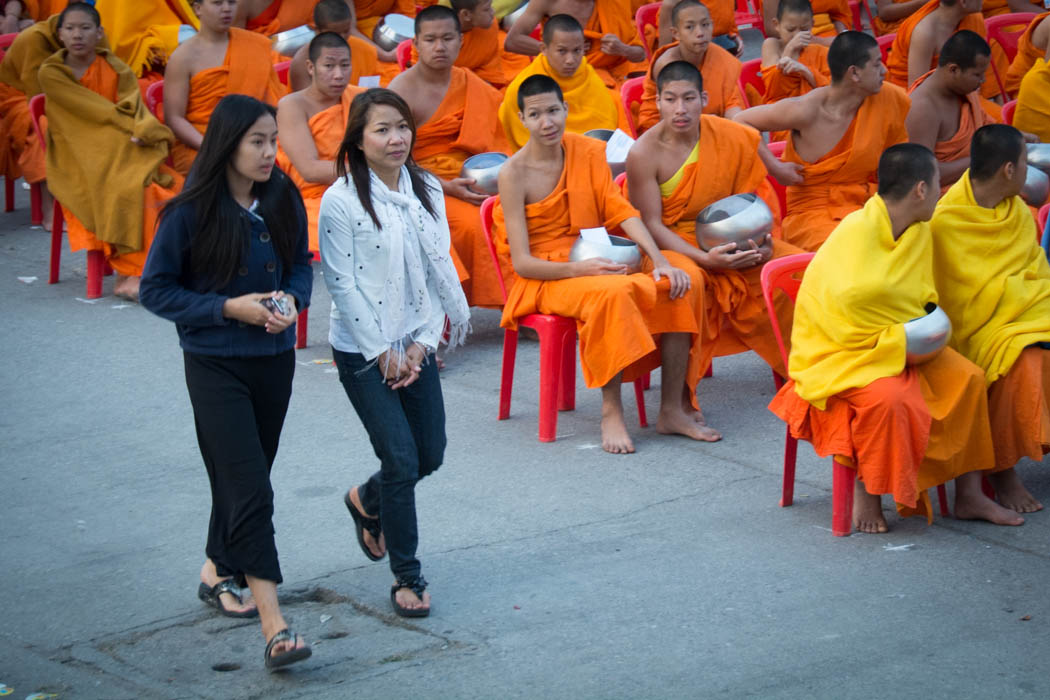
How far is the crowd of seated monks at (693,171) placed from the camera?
4.60m

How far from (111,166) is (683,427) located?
3.76 meters

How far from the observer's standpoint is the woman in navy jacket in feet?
11.8

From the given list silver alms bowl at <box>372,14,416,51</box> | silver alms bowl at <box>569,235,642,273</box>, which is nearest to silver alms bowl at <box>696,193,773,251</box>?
silver alms bowl at <box>569,235,642,273</box>

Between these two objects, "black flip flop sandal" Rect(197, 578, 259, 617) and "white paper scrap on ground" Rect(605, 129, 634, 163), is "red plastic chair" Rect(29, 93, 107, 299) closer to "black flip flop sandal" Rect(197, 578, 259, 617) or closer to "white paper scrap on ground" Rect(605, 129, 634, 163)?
"white paper scrap on ground" Rect(605, 129, 634, 163)

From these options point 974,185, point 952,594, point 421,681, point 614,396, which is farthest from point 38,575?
point 974,185

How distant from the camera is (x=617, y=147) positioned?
23.2 ft

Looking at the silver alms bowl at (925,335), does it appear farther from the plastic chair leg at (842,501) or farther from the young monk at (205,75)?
the young monk at (205,75)

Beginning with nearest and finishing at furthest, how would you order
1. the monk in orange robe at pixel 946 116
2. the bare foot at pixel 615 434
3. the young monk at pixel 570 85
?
the bare foot at pixel 615 434
the monk in orange robe at pixel 946 116
the young monk at pixel 570 85

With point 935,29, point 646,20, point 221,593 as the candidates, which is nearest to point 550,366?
point 221,593

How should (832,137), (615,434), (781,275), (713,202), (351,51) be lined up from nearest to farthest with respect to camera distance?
(781,275) → (615,434) → (713,202) → (832,137) → (351,51)

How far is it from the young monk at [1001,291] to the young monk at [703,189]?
1.08 metres

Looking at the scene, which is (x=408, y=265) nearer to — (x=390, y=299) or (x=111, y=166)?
(x=390, y=299)

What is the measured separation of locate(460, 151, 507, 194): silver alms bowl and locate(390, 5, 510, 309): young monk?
0.13 feet

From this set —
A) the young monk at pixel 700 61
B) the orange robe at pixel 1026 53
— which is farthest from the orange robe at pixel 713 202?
the orange robe at pixel 1026 53
